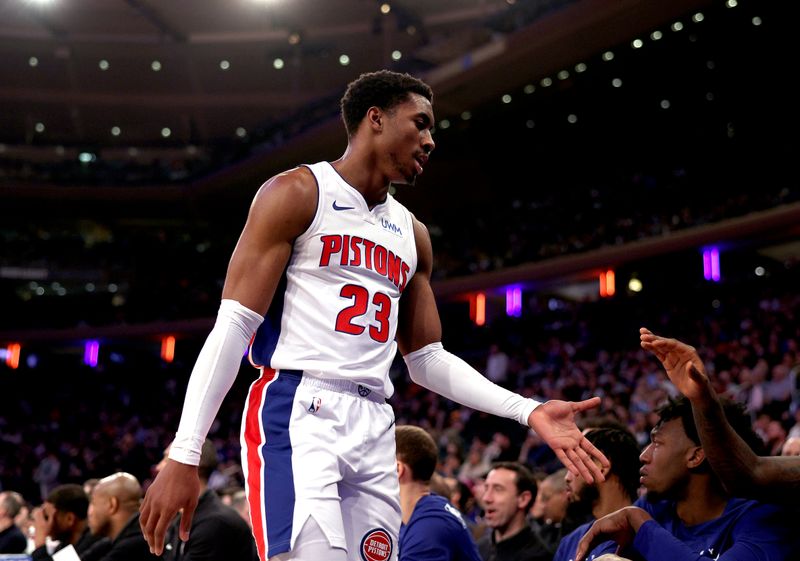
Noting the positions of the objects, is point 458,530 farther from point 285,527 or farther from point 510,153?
point 510,153

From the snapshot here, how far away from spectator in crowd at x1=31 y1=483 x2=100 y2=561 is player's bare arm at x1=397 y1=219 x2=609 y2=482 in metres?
3.92

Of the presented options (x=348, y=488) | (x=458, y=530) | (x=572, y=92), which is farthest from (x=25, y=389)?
(x=348, y=488)

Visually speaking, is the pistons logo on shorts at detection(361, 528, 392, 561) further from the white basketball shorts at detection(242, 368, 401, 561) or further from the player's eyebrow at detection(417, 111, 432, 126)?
the player's eyebrow at detection(417, 111, 432, 126)

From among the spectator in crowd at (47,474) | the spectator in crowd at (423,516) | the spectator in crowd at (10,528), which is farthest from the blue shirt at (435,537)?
the spectator in crowd at (47,474)

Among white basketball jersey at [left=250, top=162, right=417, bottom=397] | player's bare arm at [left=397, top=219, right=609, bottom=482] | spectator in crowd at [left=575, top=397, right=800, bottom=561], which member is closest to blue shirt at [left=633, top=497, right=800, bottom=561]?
spectator in crowd at [left=575, top=397, right=800, bottom=561]

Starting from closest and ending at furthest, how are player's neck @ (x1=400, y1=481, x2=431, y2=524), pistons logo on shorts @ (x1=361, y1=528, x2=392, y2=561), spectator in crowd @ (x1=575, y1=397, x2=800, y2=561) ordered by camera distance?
pistons logo on shorts @ (x1=361, y1=528, x2=392, y2=561) < spectator in crowd @ (x1=575, y1=397, x2=800, y2=561) < player's neck @ (x1=400, y1=481, x2=431, y2=524)

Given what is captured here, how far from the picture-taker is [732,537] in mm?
2684

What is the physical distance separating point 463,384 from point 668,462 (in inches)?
33.3

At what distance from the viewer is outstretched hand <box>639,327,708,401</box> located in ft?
7.53

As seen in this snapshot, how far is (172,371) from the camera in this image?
23.2 m

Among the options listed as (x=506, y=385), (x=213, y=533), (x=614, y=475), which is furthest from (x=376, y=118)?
(x=506, y=385)

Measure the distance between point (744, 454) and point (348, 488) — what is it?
1153mm

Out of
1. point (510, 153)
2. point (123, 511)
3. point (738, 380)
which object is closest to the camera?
point (123, 511)

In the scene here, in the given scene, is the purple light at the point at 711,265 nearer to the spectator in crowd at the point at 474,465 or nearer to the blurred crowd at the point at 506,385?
the blurred crowd at the point at 506,385
